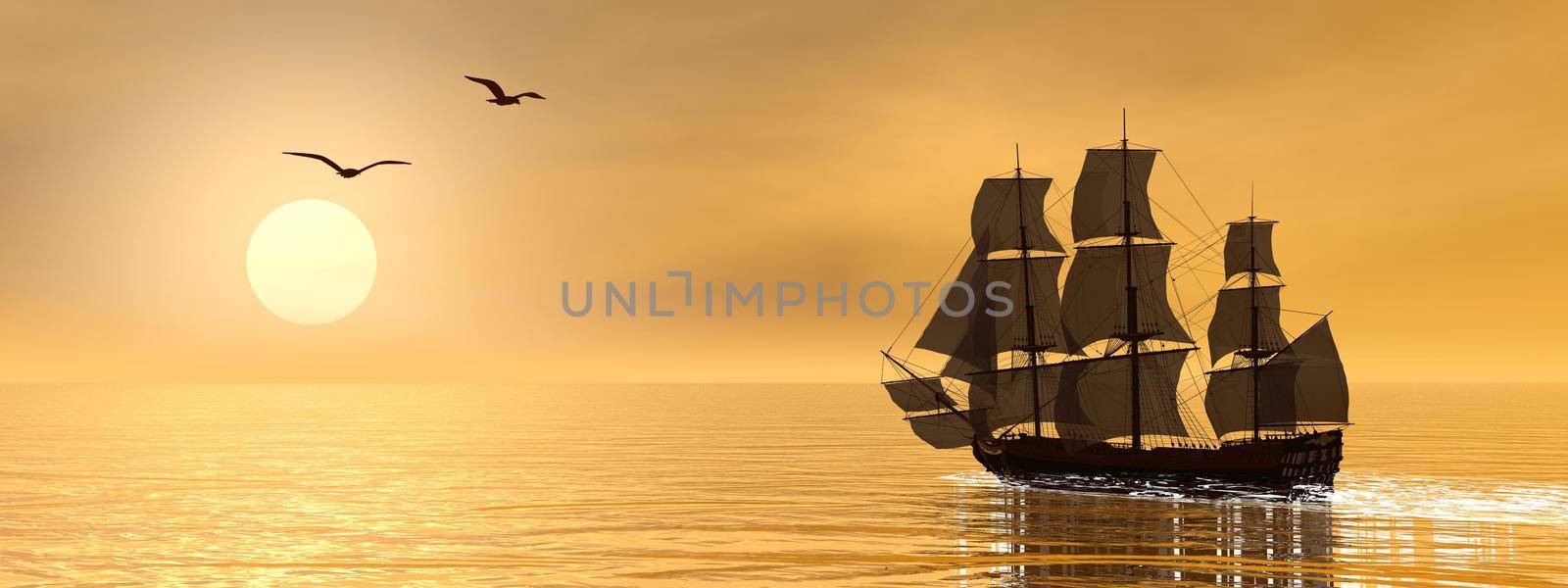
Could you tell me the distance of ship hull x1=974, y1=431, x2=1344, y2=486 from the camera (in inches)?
2921

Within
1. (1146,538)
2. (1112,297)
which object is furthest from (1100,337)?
(1146,538)

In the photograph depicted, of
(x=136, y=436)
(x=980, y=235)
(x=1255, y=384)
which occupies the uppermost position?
(x=980, y=235)

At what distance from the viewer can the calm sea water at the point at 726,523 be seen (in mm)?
42625

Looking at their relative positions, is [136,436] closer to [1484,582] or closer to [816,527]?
[816,527]

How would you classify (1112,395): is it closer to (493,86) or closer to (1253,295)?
(1253,295)

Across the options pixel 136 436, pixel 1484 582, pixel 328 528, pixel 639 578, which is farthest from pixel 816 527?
pixel 136 436

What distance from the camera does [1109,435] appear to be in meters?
86.3

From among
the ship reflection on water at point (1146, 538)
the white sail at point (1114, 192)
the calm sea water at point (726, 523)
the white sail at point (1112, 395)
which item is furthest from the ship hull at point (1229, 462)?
the white sail at point (1114, 192)

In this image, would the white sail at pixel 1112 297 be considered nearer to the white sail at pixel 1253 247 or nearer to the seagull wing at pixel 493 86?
the white sail at pixel 1253 247

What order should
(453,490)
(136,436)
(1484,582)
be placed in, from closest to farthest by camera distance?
1. (1484,582)
2. (453,490)
3. (136,436)

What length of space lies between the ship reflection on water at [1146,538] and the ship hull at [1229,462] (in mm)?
2048

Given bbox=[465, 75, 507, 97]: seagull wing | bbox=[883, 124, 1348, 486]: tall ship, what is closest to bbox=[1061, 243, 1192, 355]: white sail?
bbox=[883, 124, 1348, 486]: tall ship

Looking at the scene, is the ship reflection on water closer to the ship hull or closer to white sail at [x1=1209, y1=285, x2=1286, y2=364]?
the ship hull

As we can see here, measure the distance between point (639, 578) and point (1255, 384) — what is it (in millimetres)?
55728
